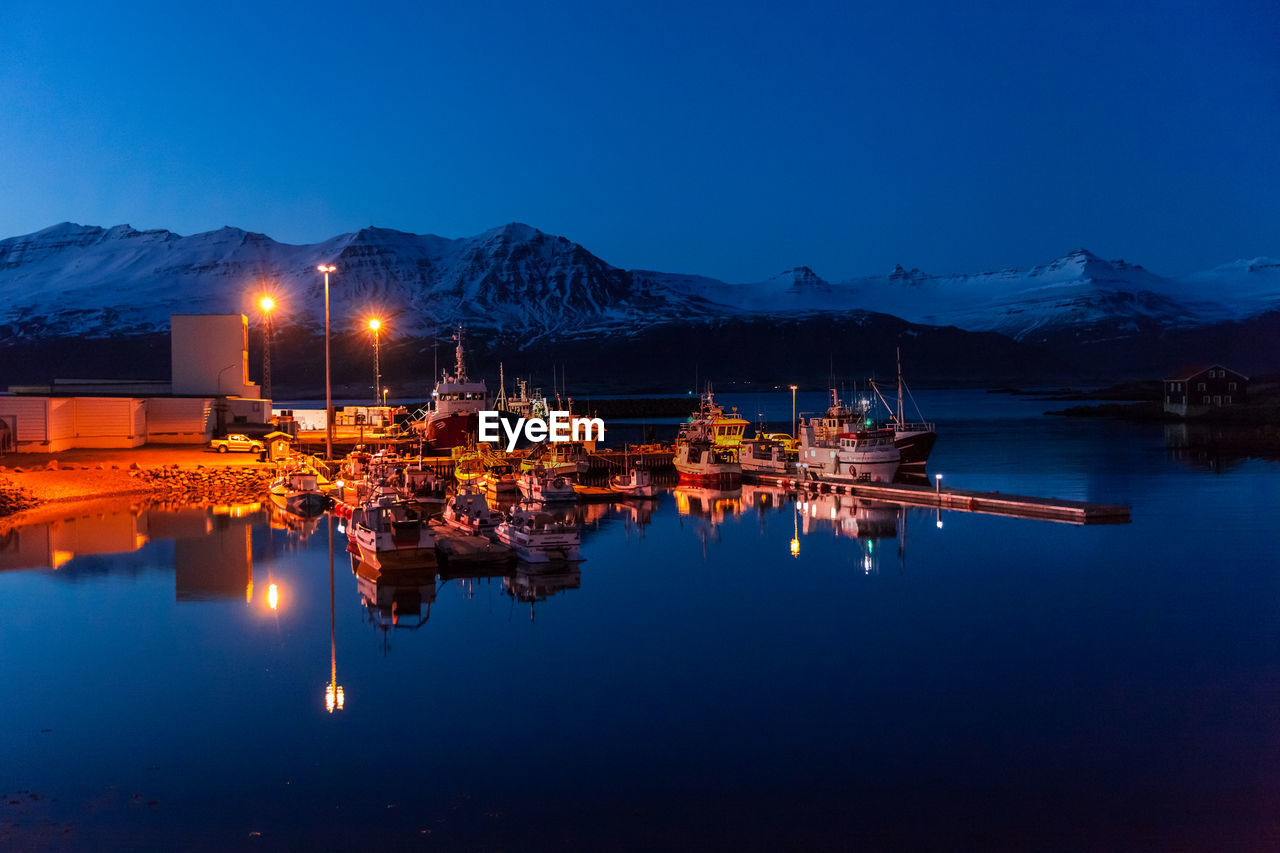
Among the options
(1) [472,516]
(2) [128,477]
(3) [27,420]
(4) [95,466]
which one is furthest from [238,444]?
(1) [472,516]

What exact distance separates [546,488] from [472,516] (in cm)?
978

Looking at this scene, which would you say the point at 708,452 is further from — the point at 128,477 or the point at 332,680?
the point at 332,680

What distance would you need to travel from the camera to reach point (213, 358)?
6131 cm

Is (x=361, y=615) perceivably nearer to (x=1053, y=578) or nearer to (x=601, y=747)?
(x=601, y=747)

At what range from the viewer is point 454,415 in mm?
58844

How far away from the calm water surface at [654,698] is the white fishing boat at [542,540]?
0.66 meters

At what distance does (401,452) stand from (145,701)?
40.7 metres

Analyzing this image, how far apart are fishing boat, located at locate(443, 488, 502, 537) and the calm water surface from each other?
352 centimetres

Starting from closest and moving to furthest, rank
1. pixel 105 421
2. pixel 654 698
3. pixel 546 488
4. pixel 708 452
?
pixel 654 698 < pixel 546 488 < pixel 105 421 < pixel 708 452

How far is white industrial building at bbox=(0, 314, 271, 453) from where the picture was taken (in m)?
47.6

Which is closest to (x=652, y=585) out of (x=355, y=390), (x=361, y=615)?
(x=361, y=615)

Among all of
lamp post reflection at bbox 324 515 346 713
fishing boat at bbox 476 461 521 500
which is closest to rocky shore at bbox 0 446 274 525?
fishing boat at bbox 476 461 521 500

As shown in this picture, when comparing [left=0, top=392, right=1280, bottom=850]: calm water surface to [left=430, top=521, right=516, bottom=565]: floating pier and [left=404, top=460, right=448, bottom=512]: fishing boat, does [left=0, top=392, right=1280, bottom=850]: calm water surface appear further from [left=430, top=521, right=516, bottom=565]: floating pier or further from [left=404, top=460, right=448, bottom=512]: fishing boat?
[left=404, top=460, right=448, bottom=512]: fishing boat

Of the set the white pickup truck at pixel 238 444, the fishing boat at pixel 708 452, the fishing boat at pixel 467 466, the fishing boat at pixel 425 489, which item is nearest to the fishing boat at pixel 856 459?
the fishing boat at pixel 708 452
